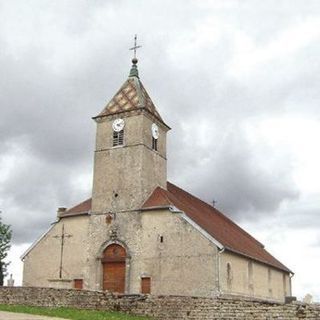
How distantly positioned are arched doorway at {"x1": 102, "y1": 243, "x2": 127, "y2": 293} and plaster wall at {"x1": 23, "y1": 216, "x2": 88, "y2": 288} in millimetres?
1621

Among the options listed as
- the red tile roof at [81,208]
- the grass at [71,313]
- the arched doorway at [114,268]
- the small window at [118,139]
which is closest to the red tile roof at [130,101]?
the small window at [118,139]

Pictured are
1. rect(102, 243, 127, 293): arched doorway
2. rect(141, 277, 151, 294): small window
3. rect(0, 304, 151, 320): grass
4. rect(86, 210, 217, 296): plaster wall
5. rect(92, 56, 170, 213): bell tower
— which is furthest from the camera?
A: rect(92, 56, 170, 213): bell tower

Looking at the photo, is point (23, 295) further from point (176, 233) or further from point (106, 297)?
point (176, 233)

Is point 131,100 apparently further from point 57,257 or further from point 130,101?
point 57,257

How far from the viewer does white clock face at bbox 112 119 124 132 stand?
35.1 metres

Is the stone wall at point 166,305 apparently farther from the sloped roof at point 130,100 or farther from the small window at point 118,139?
the sloped roof at point 130,100

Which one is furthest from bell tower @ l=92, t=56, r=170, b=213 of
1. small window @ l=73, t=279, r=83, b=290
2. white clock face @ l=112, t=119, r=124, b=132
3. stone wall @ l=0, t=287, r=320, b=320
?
stone wall @ l=0, t=287, r=320, b=320

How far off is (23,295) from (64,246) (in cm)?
911

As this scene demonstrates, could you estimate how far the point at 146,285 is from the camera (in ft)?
104

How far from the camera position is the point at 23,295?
2584 cm

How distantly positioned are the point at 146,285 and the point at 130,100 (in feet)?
39.0

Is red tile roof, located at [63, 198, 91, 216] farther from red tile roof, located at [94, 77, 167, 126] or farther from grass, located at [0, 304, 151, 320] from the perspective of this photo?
grass, located at [0, 304, 151, 320]

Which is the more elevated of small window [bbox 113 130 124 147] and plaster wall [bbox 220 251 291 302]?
small window [bbox 113 130 124 147]

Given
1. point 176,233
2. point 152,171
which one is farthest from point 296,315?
point 152,171
